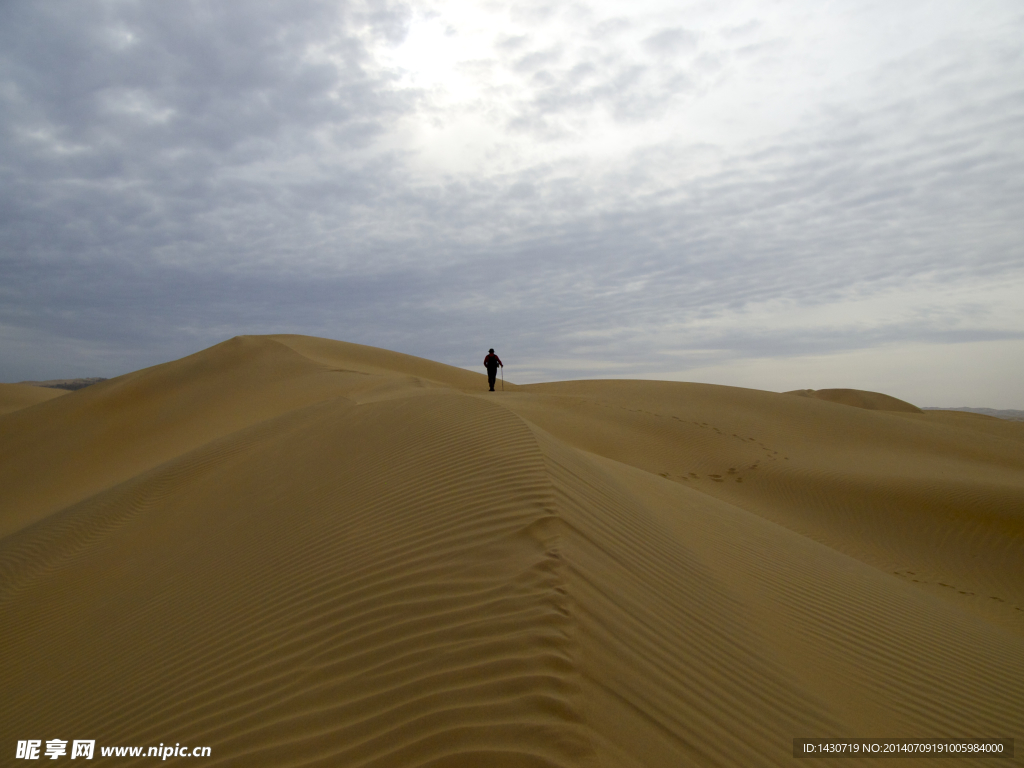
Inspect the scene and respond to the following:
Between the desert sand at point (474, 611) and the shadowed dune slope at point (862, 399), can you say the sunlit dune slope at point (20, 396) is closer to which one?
the desert sand at point (474, 611)

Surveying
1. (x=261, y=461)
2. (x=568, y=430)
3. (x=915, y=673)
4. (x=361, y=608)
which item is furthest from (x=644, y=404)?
(x=361, y=608)

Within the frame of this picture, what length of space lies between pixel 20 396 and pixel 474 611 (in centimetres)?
4538

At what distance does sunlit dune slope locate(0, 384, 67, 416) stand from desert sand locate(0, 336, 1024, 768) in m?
31.8

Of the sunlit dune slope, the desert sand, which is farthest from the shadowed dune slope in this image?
the sunlit dune slope

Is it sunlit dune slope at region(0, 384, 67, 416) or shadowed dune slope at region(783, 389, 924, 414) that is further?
shadowed dune slope at region(783, 389, 924, 414)

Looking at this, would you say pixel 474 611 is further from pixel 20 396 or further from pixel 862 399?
pixel 862 399

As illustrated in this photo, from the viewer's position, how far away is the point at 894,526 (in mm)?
11648

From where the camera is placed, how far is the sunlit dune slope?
33.9 m

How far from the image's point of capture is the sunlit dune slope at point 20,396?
33938 millimetres

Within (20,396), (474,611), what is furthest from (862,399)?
(20,396)

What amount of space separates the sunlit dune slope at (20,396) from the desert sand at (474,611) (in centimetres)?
3185

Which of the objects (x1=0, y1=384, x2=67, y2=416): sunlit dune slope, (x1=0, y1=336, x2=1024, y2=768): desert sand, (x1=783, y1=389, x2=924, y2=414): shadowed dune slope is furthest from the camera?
(x1=783, y1=389, x2=924, y2=414): shadowed dune slope

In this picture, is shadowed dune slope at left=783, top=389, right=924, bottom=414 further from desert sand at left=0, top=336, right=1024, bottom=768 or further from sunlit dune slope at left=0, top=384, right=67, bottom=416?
sunlit dune slope at left=0, top=384, right=67, bottom=416

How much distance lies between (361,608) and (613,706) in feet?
6.11
